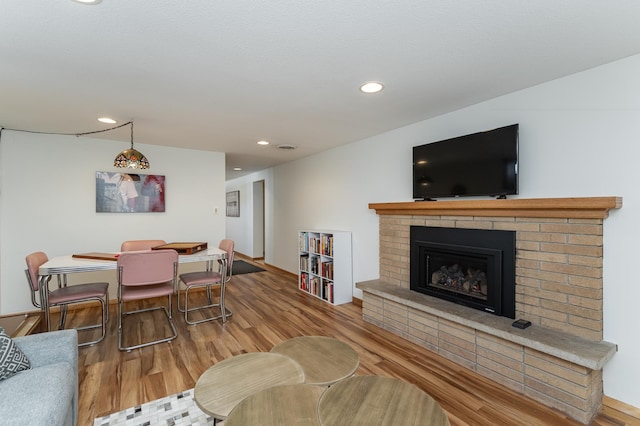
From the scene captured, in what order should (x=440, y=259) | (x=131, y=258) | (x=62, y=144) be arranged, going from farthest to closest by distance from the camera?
1. (x=62, y=144)
2. (x=440, y=259)
3. (x=131, y=258)

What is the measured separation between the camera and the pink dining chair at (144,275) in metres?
2.80

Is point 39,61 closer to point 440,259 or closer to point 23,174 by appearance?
point 23,174

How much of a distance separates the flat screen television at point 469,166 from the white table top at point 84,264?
2.38 meters

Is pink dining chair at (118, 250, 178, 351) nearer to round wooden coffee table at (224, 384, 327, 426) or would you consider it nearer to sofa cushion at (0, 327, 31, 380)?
sofa cushion at (0, 327, 31, 380)

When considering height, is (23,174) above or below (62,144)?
below

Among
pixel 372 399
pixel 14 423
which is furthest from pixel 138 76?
pixel 372 399

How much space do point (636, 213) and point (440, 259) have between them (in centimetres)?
148

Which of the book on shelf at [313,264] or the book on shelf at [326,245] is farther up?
the book on shelf at [326,245]

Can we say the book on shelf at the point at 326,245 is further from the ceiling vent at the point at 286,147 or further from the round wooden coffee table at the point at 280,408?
the round wooden coffee table at the point at 280,408

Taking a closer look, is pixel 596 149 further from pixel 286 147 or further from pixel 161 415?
pixel 286 147

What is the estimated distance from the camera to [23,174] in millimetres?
3650

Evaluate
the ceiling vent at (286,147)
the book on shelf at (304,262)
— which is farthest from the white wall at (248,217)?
the ceiling vent at (286,147)

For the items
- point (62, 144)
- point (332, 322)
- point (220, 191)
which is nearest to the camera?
point (332, 322)

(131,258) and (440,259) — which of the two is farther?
(440,259)
